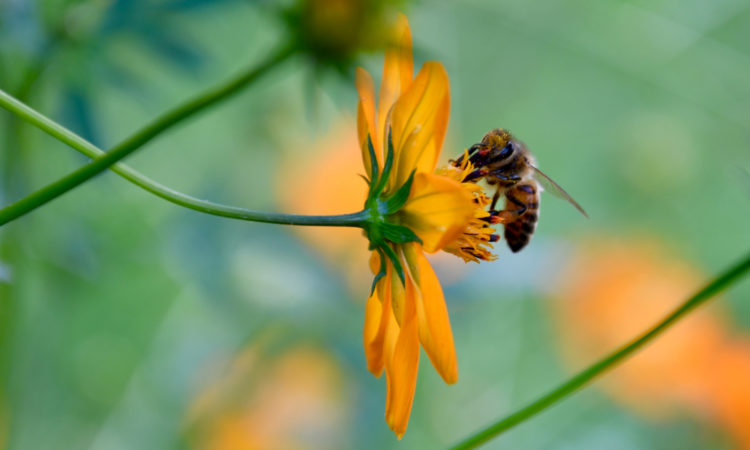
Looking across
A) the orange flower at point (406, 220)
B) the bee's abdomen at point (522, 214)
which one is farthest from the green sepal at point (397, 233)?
the bee's abdomen at point (522, 214)

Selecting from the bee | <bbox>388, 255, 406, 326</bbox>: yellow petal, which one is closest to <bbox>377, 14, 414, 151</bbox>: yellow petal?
<bbox>388, 255, 406, 326</bbox>: yellow petal

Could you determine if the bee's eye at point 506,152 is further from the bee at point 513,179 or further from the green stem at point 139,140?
the green stem at point 139,140

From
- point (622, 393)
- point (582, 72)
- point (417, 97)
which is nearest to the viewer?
point (417, 97)

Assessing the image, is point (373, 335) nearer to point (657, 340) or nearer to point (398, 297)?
point (398, 297)

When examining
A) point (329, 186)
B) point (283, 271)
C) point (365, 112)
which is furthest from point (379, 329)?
point (329, 186)

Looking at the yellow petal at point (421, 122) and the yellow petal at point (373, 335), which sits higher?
the yellow petal at point (421, 122)

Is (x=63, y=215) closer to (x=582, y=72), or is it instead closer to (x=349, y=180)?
(x=349, y=180)

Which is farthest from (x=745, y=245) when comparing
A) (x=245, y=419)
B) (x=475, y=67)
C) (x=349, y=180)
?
(x=245, y=419)
